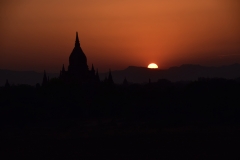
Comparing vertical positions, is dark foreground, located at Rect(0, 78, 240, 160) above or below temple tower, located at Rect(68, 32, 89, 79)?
below

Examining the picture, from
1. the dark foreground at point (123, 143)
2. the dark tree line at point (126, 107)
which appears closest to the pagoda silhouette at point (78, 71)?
the dark tree line at point (126, 107)

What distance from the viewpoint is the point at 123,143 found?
33.5 meters

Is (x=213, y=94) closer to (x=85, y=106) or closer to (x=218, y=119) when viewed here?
(x=218, y=119)

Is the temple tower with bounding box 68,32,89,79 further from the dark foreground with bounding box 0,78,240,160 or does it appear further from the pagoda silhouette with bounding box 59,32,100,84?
the dark foreground with bounding box 0,78,240,160

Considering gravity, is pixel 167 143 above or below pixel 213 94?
below

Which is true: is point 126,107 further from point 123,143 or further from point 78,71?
point 123,143

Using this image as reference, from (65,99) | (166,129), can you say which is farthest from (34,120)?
(166,129)

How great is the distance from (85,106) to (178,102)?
37.9 ft

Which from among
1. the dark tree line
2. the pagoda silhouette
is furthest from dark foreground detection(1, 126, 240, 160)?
the pagoda silhouette

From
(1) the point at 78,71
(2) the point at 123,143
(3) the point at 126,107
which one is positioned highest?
(1) the point at 78,71

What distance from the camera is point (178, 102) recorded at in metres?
55.2

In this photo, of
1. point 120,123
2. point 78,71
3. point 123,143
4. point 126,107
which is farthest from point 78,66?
point 123,143

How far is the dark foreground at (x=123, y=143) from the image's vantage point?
28984 millimetres

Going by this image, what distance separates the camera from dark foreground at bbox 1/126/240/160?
28984 mm
